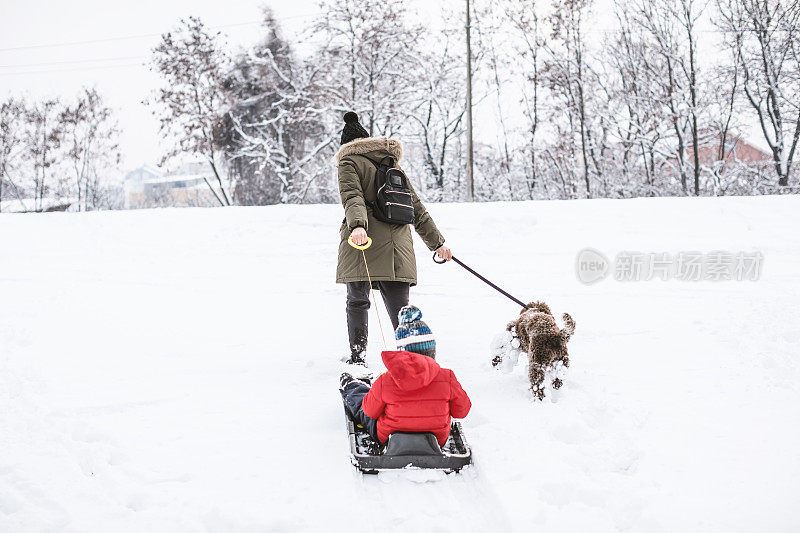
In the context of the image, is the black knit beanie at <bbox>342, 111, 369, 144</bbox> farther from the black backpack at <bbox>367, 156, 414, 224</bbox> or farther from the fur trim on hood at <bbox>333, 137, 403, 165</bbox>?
the black backpack at <bbox>367, 156, 414, 224</bbox>

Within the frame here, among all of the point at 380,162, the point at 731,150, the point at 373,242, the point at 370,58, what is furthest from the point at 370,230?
the point at 731,150

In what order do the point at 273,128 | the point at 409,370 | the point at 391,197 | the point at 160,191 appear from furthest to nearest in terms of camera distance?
the point at 160,191 < the point at 273,128 < the point at 391,197 < the point at 409,370

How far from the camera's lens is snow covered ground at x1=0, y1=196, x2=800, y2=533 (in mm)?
2674

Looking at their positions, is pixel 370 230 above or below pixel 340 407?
above

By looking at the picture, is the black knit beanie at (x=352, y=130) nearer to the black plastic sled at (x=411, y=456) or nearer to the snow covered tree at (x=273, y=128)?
the black plastic sled at (x=411, y=456)

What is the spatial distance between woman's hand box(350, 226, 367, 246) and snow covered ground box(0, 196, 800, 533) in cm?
112

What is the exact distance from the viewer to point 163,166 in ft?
76.6

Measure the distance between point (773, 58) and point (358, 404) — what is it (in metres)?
21.1

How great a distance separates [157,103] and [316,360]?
21.6m

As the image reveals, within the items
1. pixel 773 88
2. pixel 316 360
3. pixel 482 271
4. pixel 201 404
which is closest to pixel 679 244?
pixel 482 271

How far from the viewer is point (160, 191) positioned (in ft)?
143

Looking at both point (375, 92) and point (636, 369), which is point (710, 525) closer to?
point (636, 369)

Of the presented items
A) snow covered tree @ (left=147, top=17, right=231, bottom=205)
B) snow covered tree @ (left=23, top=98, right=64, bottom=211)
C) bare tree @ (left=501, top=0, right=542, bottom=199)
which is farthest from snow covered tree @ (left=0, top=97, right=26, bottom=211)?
bare tree @ (left=501, top=0, right=542, bottom=199)

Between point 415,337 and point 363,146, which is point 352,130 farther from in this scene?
point 415,337
